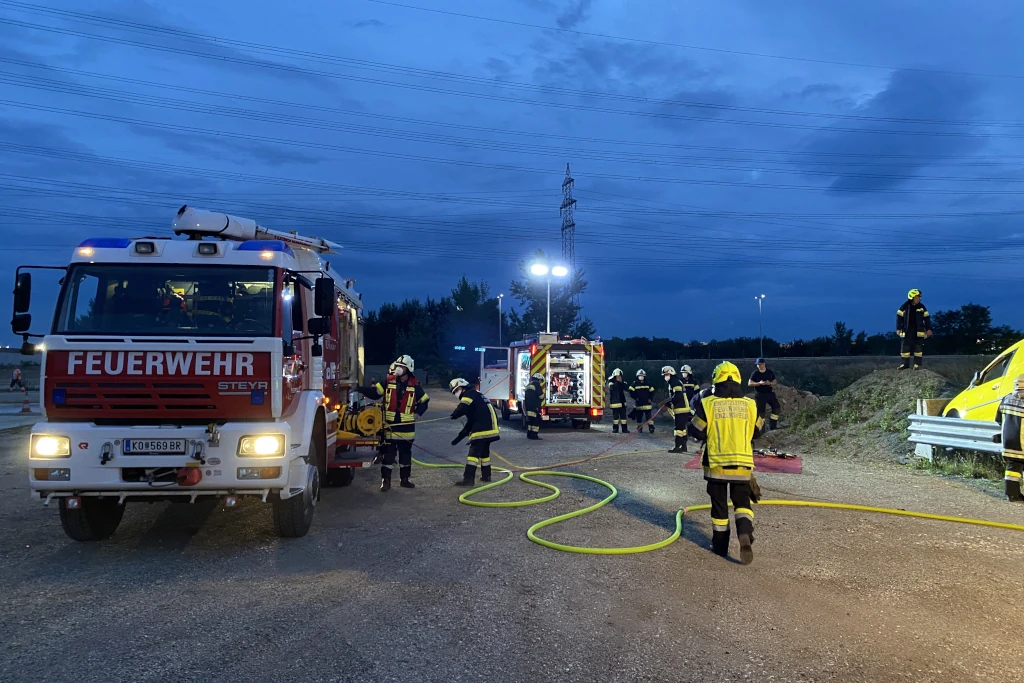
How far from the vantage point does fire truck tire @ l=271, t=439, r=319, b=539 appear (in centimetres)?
612

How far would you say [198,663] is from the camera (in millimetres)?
3721

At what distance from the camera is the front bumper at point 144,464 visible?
5391mm

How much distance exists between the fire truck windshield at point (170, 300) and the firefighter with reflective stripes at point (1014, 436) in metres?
7.99

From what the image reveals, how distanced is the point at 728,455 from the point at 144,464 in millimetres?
4756

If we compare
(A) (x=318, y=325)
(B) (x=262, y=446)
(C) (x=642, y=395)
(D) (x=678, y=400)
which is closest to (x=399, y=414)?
(A) (x=318, y=325)

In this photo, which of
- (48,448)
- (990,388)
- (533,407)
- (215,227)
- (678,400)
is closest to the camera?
(48,448)

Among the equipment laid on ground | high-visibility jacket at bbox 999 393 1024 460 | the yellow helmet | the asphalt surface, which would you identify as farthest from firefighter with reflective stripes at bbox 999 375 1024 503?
the equipment laid on ground

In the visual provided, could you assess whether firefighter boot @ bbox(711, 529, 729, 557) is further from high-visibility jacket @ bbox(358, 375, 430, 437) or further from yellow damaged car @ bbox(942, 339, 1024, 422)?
yellow damaged car @ bbox(942, 339, 1024, 422)

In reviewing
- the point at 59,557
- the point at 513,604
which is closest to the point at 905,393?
the point at 513,604

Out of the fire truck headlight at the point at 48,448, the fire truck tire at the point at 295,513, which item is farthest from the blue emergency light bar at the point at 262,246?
the fire truck headlight at the point at 48,448

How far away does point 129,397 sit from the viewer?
18.0 feet

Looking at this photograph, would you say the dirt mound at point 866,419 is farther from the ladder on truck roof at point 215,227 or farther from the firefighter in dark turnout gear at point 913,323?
the ladder on truck roof at point 215,227

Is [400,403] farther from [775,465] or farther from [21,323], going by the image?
[775,465]

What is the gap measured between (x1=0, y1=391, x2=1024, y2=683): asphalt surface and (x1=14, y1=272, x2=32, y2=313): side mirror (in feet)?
7.01
